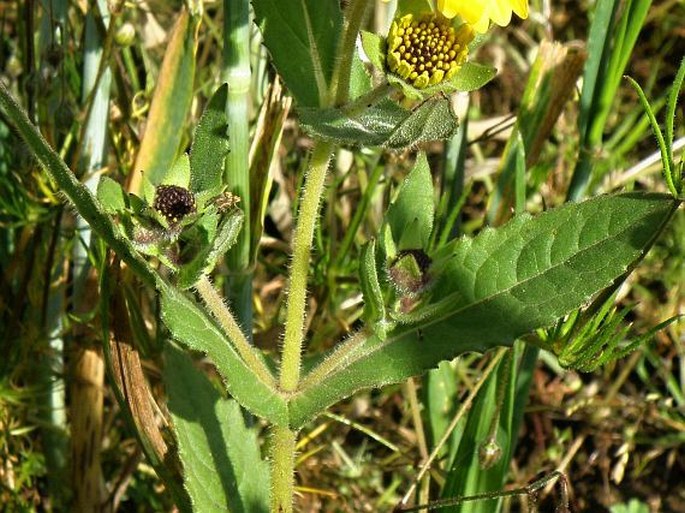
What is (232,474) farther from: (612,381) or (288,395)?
(612,381)

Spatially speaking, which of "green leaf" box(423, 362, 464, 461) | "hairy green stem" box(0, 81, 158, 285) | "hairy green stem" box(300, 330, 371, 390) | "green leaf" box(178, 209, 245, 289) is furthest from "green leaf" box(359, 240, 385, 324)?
"green leaf" box(423, 362, 464, 461)

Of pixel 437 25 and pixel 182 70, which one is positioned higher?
pixel 182 70

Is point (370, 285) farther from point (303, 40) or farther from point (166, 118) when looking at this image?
point (166, 118)

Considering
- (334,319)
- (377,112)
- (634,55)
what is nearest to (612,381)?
(334,319)

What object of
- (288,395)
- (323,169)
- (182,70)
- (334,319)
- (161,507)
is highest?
(182,70)

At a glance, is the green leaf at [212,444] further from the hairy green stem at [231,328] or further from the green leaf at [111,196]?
the green leaf at [111,196]

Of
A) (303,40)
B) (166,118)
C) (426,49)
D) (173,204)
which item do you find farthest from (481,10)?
(166,118)
